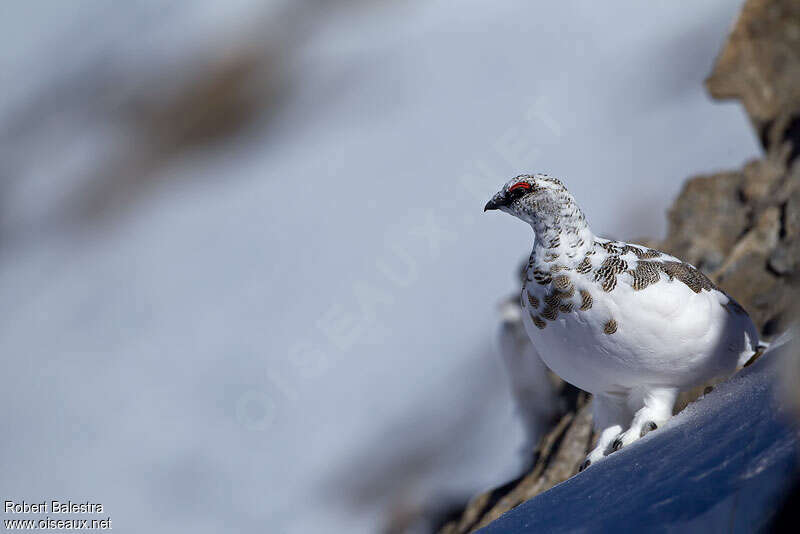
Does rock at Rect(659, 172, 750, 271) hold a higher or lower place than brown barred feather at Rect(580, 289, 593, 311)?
higher

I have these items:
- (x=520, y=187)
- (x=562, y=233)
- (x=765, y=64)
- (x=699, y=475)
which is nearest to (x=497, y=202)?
A: (x=520, y=187)

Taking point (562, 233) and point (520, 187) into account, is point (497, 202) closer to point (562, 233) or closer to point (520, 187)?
point (520, 187)

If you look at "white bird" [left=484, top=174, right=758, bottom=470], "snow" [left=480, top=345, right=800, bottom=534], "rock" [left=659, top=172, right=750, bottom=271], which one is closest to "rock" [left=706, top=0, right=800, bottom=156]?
"rock" [left=659, top=172, right=750, bottom=271]

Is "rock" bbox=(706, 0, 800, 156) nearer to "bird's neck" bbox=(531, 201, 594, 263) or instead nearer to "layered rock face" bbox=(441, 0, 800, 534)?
"layered rock face" bbox=(441, 0, 800, 534)

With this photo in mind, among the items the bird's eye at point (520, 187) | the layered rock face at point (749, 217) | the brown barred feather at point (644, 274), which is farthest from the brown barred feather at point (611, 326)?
the layered rock face at point (749, 217)

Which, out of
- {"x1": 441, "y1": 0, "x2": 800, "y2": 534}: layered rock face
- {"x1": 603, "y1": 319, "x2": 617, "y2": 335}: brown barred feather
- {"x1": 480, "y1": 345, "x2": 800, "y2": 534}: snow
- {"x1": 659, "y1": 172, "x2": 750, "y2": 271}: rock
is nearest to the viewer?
{"x1": 480, "y1": 345, "x2": 800, "y2": 534}: snow

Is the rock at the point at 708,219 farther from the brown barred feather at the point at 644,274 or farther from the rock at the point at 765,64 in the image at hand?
the brown barred feather at the point at 644,274

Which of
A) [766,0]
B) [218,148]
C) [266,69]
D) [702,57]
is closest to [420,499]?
[766,0]
